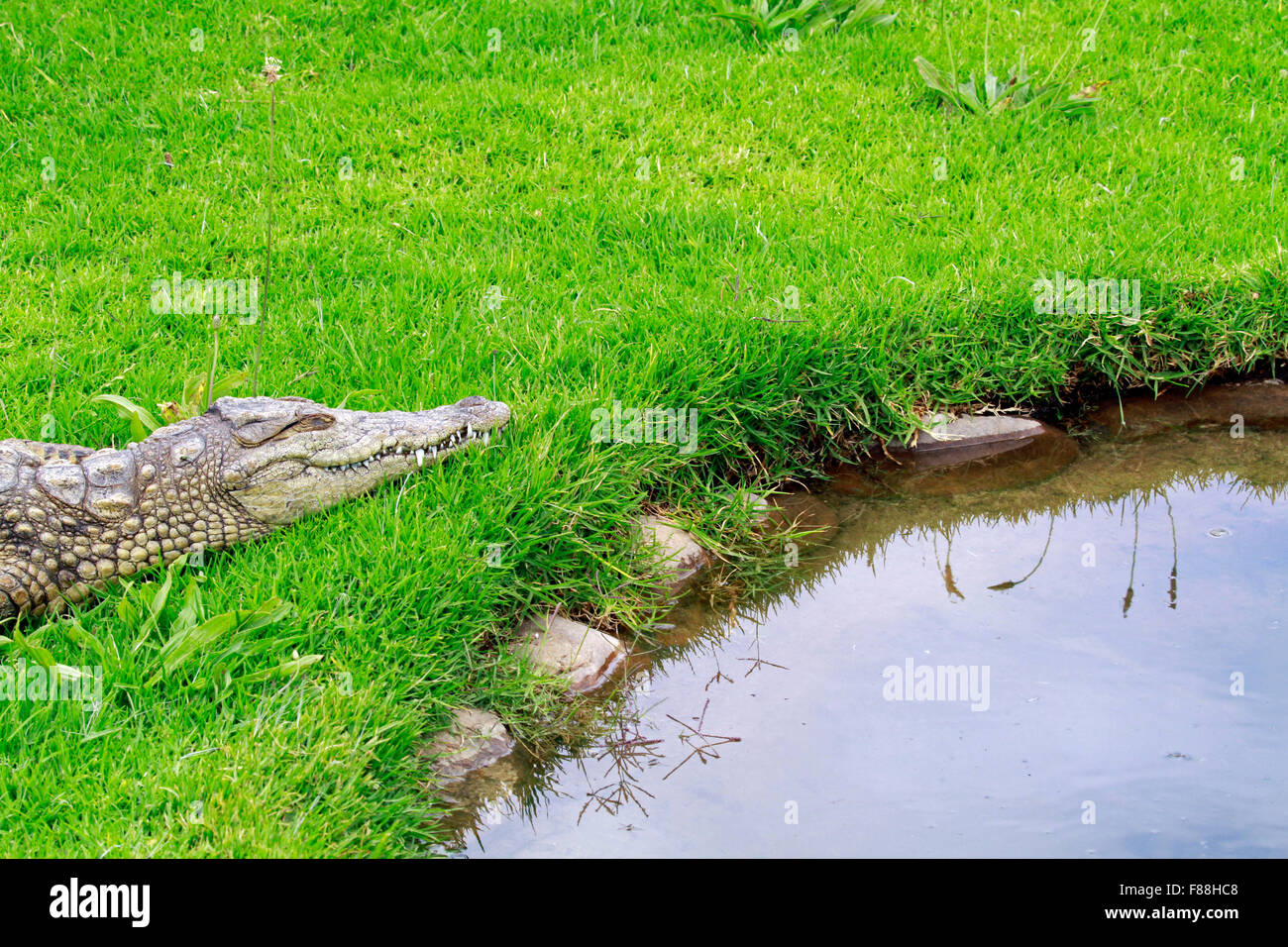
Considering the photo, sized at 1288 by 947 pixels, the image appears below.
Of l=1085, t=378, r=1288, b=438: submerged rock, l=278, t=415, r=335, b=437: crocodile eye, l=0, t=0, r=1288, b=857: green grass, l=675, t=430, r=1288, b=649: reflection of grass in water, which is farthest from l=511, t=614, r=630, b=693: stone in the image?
l=1085, t=378, r=1288, b=438: submerged rock

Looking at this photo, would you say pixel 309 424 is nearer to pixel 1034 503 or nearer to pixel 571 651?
pixel 571 651

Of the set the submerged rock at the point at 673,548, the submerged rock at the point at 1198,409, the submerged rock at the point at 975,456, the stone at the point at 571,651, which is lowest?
the stone at the point at 571,651

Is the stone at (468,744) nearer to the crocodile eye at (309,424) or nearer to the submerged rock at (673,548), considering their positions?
the submerged rock at (673,548)

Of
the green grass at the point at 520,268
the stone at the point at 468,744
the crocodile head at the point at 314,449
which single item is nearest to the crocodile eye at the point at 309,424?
the crocodile head at the point at 314,449

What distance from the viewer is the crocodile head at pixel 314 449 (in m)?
3.70

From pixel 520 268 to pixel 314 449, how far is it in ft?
5.88

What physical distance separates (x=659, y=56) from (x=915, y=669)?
15.6 feet

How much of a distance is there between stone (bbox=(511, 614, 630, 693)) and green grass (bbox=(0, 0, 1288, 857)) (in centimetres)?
10

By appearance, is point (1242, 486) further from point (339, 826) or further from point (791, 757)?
point (339, 826)

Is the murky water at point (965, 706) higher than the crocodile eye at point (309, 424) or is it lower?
lower

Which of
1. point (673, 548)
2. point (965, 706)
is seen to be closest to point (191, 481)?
point (673, 548)

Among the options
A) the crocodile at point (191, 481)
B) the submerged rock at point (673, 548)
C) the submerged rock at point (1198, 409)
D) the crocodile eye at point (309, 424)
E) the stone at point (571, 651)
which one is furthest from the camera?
the submerged rock at point (1198, 409)

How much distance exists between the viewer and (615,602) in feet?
12.8

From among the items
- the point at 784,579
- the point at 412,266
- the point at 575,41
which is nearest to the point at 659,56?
the point at 575,41
